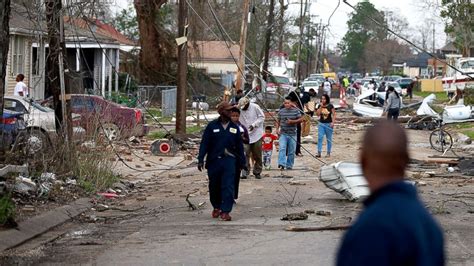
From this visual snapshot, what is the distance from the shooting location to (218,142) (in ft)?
43.5

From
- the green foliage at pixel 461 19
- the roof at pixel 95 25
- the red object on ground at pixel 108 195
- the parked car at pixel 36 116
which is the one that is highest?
the green foliage at pixel 461 19

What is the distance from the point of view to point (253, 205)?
1483 centimetres

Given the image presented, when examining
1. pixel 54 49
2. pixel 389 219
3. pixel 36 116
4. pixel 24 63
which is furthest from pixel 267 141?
pixel 24 63

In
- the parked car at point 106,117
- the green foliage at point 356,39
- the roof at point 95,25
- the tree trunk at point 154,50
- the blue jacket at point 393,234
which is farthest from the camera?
the green foliage at point 356,39

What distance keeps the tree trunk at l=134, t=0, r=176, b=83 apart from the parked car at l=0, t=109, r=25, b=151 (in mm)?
30140

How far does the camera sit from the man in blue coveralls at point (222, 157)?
43.0 ft

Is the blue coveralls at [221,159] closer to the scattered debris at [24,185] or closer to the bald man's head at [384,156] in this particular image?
the scattered debris at [24,185]

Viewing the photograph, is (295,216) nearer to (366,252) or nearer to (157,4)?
(366,252)

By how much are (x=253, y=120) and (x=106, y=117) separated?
4.99m

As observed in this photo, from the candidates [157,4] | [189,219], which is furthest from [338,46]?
[189,219]

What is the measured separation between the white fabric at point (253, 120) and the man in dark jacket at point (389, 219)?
565 inches

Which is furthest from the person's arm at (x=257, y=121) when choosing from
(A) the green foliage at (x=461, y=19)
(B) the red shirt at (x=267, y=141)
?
(A) the green foliage at (x=461, y=19)

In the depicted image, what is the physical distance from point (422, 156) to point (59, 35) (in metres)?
10.5

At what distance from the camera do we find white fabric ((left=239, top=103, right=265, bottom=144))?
60.1 ft
